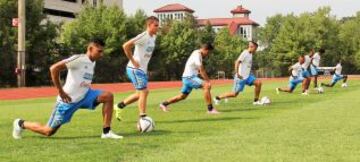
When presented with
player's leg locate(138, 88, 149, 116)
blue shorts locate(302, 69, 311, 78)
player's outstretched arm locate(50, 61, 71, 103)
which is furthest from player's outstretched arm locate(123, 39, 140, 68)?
blue shorts locate(302, 69, 311, 78)

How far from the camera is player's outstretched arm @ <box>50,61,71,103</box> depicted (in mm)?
9336

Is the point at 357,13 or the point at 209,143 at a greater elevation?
the point at 357,13

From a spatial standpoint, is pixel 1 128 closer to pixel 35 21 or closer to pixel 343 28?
pixel 35 21

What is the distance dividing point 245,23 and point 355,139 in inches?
5631

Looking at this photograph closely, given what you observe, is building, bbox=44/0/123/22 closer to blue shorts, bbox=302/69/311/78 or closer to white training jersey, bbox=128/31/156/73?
blue shorts, bbox=302/69/311/78

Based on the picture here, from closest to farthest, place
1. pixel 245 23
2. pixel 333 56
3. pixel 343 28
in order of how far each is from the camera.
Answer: pixel 333 56 → pixel 343 28 → pixel 245 23

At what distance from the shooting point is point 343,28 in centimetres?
10025

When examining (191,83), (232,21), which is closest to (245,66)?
(191,83)

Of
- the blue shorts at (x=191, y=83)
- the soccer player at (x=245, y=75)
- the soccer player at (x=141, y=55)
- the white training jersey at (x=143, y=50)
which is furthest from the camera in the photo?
the soccer player at (x=245, y=75)

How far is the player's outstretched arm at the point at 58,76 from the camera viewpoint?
30.6 ft

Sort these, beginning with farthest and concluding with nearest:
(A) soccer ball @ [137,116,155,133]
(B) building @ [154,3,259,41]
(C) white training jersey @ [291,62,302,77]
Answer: (B) building @ [154,3,259,41]
(C) white training jersey @ [291,62,302,77]
(A) soccer ball @ [137,116,155,133]

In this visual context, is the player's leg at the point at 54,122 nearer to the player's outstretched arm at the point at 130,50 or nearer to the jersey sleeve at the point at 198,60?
the player's outstretched arm at the point at 130,50

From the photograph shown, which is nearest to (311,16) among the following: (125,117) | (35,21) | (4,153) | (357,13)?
(357,13)

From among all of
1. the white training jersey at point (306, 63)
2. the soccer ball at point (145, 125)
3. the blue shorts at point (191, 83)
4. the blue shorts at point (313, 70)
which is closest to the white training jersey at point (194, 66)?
the blue shorts at point (191, 83)
